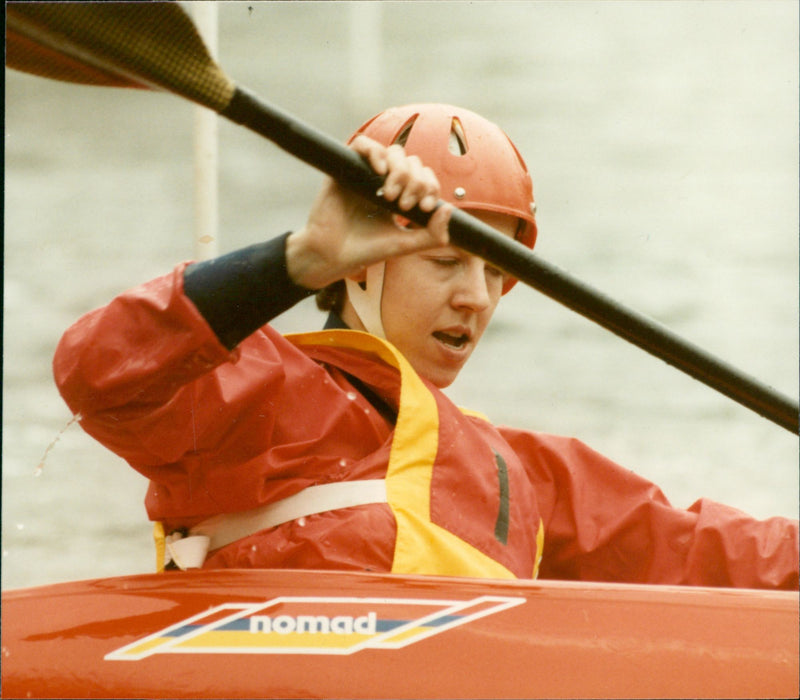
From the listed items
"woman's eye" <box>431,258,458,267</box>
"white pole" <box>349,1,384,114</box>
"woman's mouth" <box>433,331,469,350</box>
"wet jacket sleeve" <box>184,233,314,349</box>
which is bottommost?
"woman's mouth" <box>433,331,469,350</box>

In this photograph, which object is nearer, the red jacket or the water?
the red jacket

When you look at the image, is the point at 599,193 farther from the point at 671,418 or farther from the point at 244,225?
the point at 244,225

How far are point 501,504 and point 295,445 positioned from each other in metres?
0.30

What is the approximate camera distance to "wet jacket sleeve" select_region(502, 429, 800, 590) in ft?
5.35

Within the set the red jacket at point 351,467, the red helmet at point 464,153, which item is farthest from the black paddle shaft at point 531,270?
the red helmet at point 464,153

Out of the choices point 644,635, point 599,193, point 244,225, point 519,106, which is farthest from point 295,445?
point 599,193

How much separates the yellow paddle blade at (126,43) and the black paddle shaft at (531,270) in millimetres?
42

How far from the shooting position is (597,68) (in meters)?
3.95

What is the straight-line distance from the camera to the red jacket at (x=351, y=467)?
3.74 feet

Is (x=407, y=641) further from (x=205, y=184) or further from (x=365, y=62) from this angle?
(x=365, y=62)

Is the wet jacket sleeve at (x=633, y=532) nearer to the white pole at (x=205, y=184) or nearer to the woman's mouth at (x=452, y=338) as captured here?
the woman's mouth at (x=452, y=338)

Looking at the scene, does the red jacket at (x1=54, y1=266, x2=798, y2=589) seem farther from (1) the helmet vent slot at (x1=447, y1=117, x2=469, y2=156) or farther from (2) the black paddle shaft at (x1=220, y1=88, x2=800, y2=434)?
(1) the helmet vent slot at (x1=447, y1=117, x2=469, y2=156)

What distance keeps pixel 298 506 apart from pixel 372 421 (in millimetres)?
163

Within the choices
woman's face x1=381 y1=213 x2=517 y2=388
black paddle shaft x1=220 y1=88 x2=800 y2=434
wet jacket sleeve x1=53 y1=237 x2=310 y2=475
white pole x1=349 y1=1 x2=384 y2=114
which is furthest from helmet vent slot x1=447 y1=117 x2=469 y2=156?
white pole x1=349 y1=1 x2=384 y2=114
